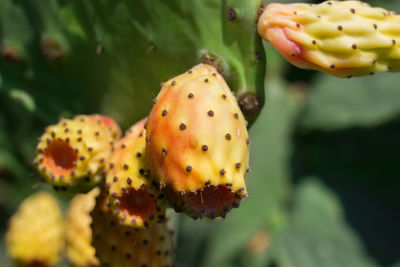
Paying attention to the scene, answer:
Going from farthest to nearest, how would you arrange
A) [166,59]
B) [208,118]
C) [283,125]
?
[283,125]
[166,59]
[208,118]

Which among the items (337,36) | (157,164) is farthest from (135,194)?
(337,36)

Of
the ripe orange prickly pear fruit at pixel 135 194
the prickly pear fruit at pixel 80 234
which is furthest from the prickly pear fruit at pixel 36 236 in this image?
the ripe orange prickly pear fruit at pixel 135 194

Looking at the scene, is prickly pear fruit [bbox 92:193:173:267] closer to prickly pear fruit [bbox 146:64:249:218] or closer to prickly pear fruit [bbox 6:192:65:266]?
prickly pear fruit [bbox 146:64:249:218]

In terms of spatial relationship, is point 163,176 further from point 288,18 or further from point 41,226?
point 41,226

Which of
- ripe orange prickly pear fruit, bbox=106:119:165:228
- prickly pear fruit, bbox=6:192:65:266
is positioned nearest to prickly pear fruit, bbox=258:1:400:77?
ripe orange prickly pear fruit, bbox=106:119:165:228

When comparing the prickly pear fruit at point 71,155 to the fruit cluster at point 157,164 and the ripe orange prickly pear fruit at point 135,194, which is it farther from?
the ripe orange prickly pear fruit at point 135,194

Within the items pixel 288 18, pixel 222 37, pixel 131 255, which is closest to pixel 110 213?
pixel 131 255
